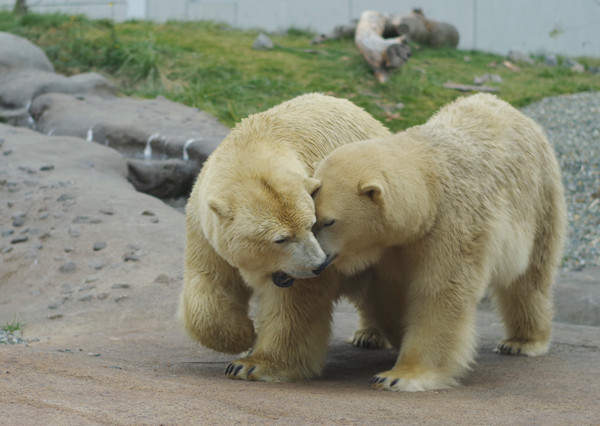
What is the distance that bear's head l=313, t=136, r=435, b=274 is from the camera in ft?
11.9

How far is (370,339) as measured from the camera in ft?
17.4

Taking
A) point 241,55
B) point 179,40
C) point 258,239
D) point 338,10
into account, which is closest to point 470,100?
point 258,239

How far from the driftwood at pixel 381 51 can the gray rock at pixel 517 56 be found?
3.25 meters

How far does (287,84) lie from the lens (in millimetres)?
12703

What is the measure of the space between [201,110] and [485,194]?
7.66 m

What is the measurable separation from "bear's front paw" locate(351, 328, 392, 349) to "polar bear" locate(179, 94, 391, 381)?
114cm

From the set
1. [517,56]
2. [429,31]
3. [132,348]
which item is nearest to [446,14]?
[429,31]

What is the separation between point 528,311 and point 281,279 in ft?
6.60

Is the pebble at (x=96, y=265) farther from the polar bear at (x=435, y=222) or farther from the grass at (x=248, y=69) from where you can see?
the grass at (x=248, y=69)

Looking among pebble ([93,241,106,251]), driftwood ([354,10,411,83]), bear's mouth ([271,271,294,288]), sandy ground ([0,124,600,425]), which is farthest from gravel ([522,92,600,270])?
bear's mouth ([271,271,294,288])

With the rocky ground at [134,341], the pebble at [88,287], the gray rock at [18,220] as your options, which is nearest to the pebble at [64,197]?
the rocky ground at [134,341]

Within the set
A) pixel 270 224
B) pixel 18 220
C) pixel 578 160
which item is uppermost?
pixel 270 224

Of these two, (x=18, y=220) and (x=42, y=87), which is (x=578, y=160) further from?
(x=42, y=87)

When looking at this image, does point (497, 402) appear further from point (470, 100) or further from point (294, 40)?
point (294, 40)
